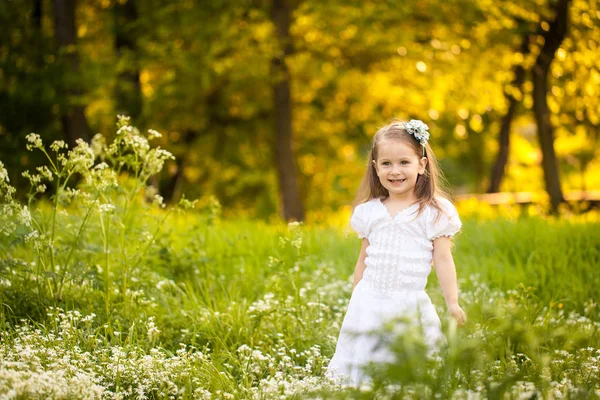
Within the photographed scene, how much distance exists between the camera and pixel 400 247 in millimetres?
3389

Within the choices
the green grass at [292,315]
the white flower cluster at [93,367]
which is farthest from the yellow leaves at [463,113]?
the white flower cluster at [93,367]

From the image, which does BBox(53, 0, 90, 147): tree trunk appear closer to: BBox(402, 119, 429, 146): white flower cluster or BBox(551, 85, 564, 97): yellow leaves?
BBox(402, 119, 429, 146): white flower cluster

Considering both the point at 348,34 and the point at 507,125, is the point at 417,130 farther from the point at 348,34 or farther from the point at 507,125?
the point at 507,125

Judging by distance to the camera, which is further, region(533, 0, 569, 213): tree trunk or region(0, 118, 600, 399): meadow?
region(533, 0, 569, 213): tree trunk

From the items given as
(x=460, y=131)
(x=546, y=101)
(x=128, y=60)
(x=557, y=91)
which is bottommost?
(x=546, y=101)

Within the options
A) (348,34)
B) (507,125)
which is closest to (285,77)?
(348,34)

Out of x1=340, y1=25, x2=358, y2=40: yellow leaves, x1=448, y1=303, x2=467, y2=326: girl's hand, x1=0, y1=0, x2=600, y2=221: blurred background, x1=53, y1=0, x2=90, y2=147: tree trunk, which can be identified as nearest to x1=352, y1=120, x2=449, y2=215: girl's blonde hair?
x1=448, y1=303, x2=467, y2=326: girl's hand

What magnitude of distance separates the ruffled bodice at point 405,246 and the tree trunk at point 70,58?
21.5 feet

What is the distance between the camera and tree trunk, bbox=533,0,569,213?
8.59 metres

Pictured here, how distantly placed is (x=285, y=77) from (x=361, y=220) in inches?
242

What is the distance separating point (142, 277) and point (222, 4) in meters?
4.95

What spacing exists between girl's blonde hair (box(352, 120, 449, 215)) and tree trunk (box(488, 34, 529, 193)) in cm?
629

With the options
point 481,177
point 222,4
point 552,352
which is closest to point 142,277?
point 552,352

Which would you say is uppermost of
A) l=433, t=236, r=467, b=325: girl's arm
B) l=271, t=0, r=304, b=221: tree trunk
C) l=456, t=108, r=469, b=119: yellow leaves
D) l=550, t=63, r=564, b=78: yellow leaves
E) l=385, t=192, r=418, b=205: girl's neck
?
l=456, t=108, r=469, b=119: yellow leaves
